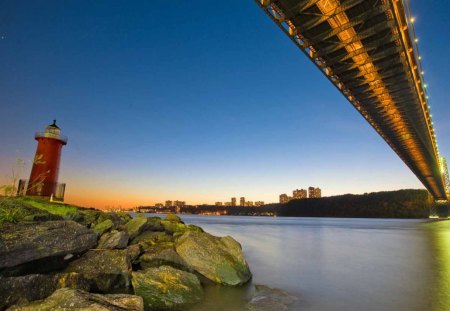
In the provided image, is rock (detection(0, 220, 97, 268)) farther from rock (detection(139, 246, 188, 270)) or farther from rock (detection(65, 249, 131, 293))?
rock (detection(139, 246, 188, 270))

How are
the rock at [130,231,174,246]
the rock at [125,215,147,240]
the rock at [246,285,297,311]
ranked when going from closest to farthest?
the rock at [246,285,297,311] < the rock at [130,231,174,246] < the rock at [125,215,147,240]

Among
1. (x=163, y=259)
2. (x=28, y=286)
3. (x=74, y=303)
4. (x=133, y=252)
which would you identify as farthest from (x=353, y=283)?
(x=28, y=286)

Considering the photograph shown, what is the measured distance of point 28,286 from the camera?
16.3 feet

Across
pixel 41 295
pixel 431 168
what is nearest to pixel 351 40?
pixel 41 295

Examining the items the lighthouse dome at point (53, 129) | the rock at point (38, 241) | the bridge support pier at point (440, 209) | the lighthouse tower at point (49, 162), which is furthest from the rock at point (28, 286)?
the bridge support pier at point (440, 209)

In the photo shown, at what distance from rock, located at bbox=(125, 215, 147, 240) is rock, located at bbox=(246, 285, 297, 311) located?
5289 millimetres

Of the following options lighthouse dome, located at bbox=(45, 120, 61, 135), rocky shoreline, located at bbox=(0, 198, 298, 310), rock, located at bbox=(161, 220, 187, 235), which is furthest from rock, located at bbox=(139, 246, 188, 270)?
lighthouse dome, located at bbox=(45, 120, 61, 135)

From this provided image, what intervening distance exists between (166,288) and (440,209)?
314ft

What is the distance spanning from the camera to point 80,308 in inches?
155

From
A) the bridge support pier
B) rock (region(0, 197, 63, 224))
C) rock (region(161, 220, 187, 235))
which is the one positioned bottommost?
rock (region(161, 220, 187, 235))

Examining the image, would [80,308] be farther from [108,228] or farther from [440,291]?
[440,291]

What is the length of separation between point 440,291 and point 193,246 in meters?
7.06

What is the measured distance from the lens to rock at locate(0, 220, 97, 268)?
532 cm

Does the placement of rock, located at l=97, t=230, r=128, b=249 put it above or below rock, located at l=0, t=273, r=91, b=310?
above
